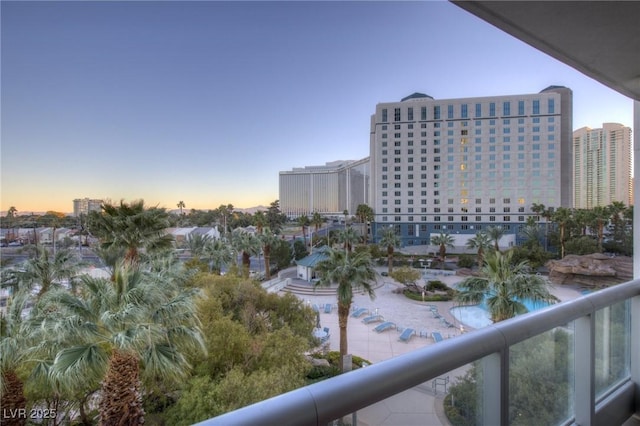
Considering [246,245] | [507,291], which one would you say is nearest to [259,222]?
[246,245]

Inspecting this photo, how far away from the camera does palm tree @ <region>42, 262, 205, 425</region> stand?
399 centimetres

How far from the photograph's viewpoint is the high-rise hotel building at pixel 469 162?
1545 inches

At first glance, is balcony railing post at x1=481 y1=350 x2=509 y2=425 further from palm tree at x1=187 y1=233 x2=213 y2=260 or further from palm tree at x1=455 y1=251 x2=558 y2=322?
palm tree at x1=187 y1=233 x2=213 y2=260

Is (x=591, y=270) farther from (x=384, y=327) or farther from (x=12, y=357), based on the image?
(x=12, y=357)

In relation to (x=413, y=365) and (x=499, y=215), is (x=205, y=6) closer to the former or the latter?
(x=413, y=365)

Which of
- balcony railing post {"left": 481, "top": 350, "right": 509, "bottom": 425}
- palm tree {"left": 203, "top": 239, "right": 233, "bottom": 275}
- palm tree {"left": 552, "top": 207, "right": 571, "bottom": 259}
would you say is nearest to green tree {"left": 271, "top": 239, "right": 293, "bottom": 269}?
palm tree {"left": 203, "top": 239, "right": 233, "bottom": 275}

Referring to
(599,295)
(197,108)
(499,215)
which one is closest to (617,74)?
(599,295)

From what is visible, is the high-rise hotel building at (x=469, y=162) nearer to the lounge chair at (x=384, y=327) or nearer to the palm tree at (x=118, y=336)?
the lounge chair at (x=384, y=327)

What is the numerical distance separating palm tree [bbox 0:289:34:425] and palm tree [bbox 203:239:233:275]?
13941 millimetres

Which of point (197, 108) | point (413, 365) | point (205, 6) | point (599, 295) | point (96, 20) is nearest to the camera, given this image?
point (413, 365)

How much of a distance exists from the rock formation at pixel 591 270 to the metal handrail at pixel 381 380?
2593 cm

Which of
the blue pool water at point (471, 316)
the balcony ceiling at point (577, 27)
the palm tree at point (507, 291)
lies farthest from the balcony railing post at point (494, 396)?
the blue pool water at point (471, 316)

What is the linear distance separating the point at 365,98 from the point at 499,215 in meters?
26.4

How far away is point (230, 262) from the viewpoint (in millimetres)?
19250
